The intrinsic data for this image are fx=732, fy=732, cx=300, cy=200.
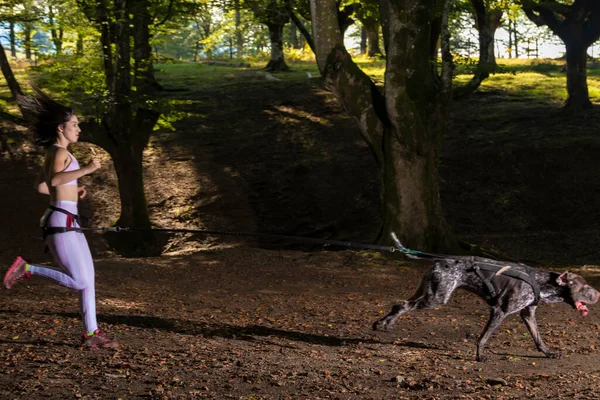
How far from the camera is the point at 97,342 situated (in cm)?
673

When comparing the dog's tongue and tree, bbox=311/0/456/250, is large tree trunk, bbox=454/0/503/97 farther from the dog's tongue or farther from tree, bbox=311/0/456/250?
the dog's tongue

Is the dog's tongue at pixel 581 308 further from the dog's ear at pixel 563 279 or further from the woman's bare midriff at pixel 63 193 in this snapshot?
the woman's bare midriff at pixel 63 193

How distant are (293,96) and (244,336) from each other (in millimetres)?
23249

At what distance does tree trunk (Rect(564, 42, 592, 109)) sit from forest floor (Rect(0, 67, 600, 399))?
0.93 m

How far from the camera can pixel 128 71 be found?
53.8 feet

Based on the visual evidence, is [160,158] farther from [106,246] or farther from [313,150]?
[106,246]

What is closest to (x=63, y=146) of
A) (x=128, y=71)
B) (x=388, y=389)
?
(x=388, y=389)

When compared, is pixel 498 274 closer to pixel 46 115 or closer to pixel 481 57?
pixel 46 115

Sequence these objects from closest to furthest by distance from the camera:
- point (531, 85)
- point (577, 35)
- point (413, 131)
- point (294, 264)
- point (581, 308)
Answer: point (581, 308), point (294, 264), point (413, 131), point (577, 35), point (531, 85)

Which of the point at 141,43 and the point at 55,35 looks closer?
the point at 141,43

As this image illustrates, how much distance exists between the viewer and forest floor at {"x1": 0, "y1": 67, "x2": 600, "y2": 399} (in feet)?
20.4

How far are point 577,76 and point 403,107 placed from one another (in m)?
15.2

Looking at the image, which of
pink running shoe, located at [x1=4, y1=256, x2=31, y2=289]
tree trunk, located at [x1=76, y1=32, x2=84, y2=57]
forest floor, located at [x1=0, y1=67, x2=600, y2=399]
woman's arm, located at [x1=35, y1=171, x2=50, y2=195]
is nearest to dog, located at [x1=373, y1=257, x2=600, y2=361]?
forest floor, located at [x1=0, y1=67, x2=600, y2=399]

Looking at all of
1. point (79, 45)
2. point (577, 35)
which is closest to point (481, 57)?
point (79, 45)
